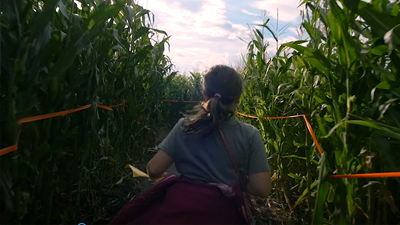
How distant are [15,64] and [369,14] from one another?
70.5 inches

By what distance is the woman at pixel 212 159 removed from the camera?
178 centimetres

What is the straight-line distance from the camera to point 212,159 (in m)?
1.93

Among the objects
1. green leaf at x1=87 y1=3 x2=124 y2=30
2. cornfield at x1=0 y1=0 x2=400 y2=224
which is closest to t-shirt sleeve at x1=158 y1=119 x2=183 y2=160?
cornfield at x1=0 y1=0 x2=400 y2=224

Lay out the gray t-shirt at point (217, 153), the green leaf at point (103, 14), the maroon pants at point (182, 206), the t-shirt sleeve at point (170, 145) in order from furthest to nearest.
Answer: the green leaf at point (103, 14) < the t-shirt sleeve at point (170, 145) < the gray t-shirt at point (217, 153) < the maroon pants at point (182, 206)

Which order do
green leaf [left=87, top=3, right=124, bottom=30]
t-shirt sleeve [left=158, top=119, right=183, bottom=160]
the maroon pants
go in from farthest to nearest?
green leaf [left=87, top=3, right=124, bottom=30] → t-shirt sleeve [left=158, top=119, right=183, bottom=160] → the maroon pants

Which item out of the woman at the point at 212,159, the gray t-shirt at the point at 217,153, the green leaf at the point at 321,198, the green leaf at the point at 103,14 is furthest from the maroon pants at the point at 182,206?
the green leaf at the point at 103,14

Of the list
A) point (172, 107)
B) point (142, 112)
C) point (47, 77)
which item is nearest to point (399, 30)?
point (47, 77)

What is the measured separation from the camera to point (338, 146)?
86.5 inches

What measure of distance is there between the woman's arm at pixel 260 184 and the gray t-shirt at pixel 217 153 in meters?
0.03

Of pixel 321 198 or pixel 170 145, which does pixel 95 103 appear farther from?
pixel 321 198

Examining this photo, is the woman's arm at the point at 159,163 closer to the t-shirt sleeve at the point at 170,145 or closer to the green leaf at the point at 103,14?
the t-shirt sleeve at the point at 170,145

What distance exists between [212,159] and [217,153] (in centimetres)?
4

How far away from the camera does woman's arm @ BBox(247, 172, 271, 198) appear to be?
6.51ft

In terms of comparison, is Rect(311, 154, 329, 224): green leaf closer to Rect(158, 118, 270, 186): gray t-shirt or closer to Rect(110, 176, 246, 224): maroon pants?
Rect(158, 118, 270, 186): gray t-shirt
